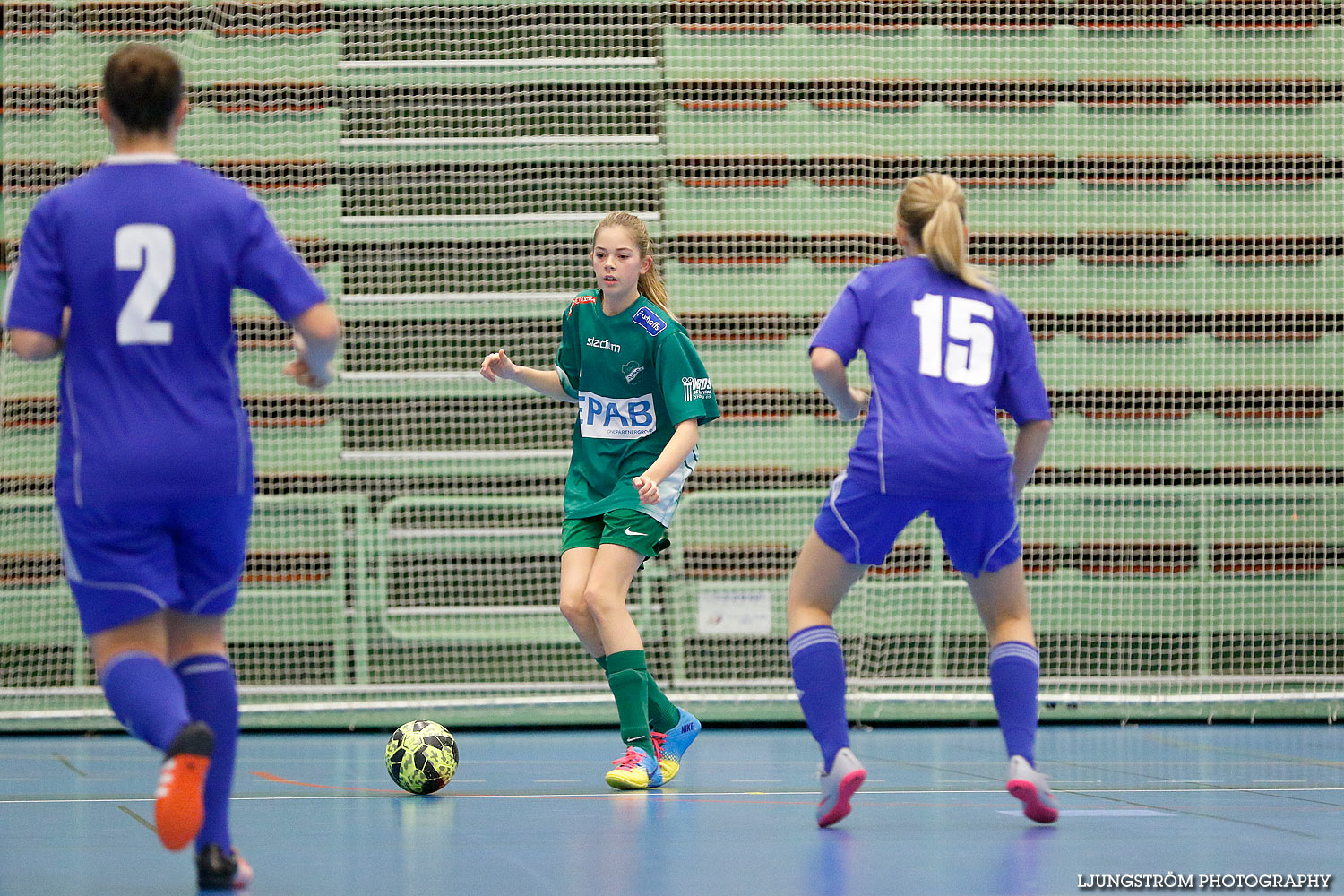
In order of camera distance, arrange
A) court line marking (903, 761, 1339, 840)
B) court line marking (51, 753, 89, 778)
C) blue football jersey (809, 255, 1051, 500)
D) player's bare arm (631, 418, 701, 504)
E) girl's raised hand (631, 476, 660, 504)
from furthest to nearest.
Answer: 1. court line marking (51, 753, 89, 778)
2. player's bare arm (631, 418, 701, 504)
3. girl's raised hand (631, 476, 660, 504)
4. court line marking (903, 761, 1339, 840)
5. blue football jersey (809, 255, 1051, 500)

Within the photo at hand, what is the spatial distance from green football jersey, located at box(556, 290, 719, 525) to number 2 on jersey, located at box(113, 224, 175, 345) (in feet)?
7.06

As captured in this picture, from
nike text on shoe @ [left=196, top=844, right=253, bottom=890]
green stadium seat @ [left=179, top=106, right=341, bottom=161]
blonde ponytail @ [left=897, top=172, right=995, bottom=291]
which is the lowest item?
nike text on shoe @ [left=196, top=844, right=253, bottom=890]

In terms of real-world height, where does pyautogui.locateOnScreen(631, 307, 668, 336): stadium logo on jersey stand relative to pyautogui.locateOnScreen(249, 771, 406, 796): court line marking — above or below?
above

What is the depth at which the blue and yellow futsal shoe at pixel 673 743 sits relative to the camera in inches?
187

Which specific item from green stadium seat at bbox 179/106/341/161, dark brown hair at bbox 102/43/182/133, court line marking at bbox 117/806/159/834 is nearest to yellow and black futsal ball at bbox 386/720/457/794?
court line marking at bbox 117/806/159/834

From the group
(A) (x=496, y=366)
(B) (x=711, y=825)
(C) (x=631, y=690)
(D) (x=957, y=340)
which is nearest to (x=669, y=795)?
(C) (x=631, y=690)

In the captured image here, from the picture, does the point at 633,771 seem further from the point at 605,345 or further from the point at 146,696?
the point at 146,696

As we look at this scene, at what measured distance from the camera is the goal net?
26.0 feet

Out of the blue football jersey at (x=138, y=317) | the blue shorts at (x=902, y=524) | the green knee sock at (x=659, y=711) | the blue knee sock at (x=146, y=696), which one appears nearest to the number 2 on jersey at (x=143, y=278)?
the blue football jersey at (x=138, y=317)

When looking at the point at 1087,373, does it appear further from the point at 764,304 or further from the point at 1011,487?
the point at 1011,487

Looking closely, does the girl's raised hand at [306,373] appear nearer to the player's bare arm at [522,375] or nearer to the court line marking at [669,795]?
the player's bare arm at [522,375]

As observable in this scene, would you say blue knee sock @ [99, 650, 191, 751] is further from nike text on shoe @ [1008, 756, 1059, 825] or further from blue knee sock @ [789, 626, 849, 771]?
nike text on shoe @ [1008, 756, 1059, 825]

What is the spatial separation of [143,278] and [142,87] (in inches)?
14.0

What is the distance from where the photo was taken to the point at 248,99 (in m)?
8.27
